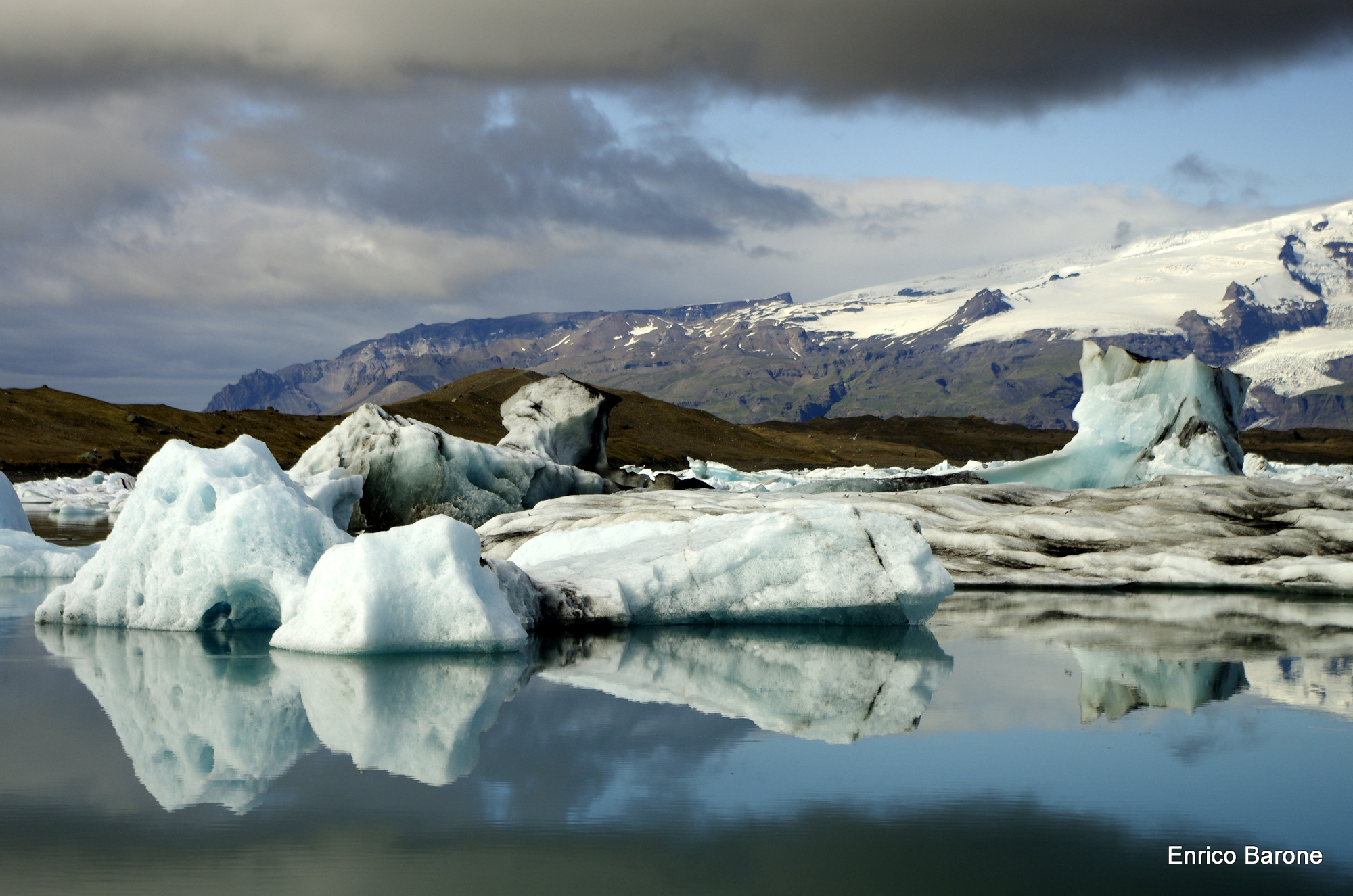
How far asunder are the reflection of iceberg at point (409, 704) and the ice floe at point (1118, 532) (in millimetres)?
4453

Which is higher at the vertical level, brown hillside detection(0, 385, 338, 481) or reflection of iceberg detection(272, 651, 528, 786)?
brown hillside detection(0, 385, 338, 481)

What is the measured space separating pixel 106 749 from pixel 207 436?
5243 centimetres

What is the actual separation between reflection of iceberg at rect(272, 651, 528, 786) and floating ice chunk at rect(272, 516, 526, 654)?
0.13 metres

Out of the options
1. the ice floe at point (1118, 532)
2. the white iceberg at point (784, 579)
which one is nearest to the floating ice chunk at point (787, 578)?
the white iceberg at point (784, 579)

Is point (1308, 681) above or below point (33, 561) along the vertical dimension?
below

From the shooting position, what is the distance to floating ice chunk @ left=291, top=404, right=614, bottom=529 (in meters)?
19.1

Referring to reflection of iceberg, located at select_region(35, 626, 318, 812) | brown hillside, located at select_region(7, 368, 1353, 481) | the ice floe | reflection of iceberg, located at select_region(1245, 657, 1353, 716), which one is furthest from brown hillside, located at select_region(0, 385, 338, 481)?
reflection of iceberg, located at select_region(1245, 657, 1353, 716)

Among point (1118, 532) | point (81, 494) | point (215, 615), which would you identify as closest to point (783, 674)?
point (215, 615)

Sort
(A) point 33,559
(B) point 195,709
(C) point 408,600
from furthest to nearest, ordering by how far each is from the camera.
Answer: (A) point 33,559, (C) point 408,600, (B) point 195,709

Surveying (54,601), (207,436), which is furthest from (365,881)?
(207,436)

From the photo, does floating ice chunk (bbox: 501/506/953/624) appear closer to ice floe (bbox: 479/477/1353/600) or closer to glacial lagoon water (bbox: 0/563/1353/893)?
glacial lagoon water (bbox: 0/563/1353/893)

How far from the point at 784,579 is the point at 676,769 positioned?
520 centimetres

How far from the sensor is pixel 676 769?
17.6ft

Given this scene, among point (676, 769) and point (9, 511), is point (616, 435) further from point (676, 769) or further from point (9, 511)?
point (676, 769)
